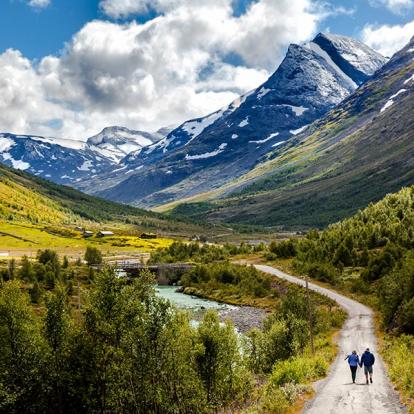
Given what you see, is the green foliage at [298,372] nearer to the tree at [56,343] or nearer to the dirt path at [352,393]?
the dirt path at [352,393]

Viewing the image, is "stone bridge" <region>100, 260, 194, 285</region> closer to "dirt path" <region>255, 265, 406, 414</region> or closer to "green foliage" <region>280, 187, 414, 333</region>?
"green foliage" <region>280, 187, 414, 333</region>

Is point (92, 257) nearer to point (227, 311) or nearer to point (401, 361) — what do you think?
point (227, 311)

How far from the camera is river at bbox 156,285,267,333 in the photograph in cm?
10925

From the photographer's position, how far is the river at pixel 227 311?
109250mm

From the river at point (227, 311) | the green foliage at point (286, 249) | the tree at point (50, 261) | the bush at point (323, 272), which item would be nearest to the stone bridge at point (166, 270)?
the river at point (227, 311)

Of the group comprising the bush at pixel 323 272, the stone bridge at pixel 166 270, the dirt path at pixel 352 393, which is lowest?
the dirt path at pixel 352 393

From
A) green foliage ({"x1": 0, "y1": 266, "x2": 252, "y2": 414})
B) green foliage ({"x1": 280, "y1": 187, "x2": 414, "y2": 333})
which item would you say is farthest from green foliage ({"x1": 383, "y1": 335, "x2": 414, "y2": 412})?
green foliage ({"x1": 280, "y1": 187, "x2": 414, "y2": 333})

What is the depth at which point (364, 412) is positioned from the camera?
122ft

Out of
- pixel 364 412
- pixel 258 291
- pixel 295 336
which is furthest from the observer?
pixel 258 291

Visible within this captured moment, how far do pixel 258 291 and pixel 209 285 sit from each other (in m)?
24.2

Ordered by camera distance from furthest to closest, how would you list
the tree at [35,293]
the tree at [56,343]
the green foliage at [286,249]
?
1. the green foliage at [286,249]
2. the tree at [35,293]
3. the tree at [56,343]

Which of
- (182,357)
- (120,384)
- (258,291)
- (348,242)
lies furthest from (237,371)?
(348,242)

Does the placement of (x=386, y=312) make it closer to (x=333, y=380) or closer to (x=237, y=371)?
(x=237, y=371)

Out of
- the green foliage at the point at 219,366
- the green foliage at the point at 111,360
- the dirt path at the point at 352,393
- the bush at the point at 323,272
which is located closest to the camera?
the dirt path at the point at 352,393
